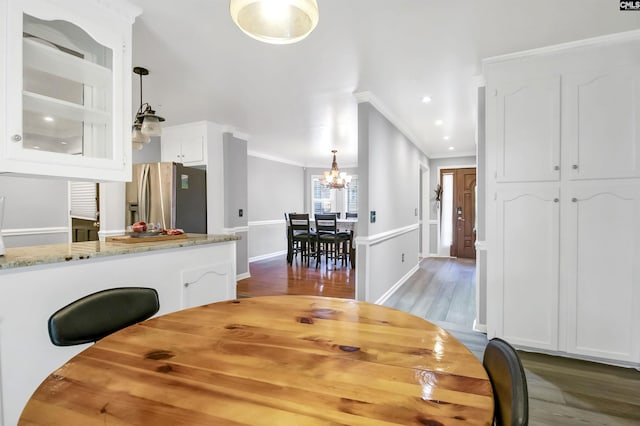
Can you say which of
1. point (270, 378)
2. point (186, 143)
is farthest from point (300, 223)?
point (270, 378)

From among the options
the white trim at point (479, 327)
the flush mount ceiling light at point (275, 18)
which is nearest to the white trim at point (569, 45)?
the flush mount ceiling light at point (275, 18)

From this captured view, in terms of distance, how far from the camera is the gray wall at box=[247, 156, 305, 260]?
6.61m

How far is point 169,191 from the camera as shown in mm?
3727

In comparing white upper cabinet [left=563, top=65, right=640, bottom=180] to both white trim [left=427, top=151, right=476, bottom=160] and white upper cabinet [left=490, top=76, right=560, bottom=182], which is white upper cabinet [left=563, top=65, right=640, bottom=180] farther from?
white trim [left=427, top=151, right=476, bottom=160]

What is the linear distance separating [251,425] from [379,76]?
2864mm

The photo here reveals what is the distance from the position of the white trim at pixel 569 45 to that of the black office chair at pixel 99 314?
9.70 feet

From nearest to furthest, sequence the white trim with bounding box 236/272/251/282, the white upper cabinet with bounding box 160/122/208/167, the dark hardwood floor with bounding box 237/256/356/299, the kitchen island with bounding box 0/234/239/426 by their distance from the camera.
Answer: the kitchen island with bounding box 0/234/239/426, the dark hardwood floor with bounding box 237/256/356/299, the white upper cabinet with bounding box 160/122/208/167, the white trim with bounding box 236/272/251/282

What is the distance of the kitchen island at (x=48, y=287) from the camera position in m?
1.21

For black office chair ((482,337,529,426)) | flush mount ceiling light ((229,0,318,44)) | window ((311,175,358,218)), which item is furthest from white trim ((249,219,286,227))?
black office chair ((482,337,529,426))

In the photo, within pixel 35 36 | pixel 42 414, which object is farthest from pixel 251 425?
pixel 35 36

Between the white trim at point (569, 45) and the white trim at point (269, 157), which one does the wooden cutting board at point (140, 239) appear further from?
the white trim at point (269, 157)

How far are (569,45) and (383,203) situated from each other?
217cm

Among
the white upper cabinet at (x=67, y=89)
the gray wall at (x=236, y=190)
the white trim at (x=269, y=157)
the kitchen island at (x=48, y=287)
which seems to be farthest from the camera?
the white trim at (x=269, y=157)

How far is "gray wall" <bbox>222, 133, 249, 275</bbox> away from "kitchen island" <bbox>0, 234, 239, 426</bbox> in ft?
8.87
